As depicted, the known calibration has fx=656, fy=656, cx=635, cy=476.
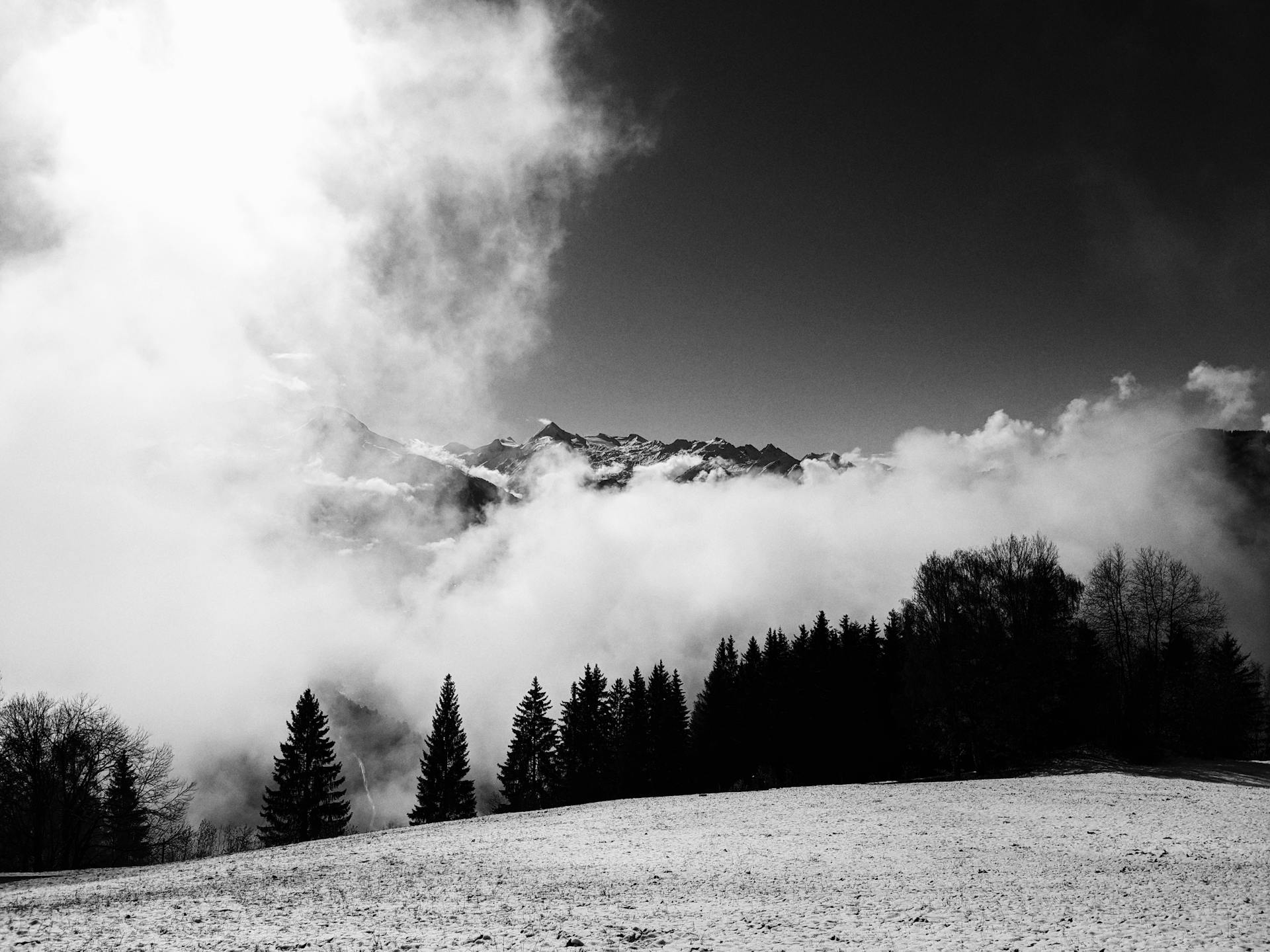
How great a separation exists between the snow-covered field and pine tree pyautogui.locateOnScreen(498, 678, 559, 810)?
44.9 m

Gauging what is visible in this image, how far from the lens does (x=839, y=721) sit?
189ft

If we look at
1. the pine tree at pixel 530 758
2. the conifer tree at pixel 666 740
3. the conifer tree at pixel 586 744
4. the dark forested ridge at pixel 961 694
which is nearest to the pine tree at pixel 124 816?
the pine tree at pixel 530 758

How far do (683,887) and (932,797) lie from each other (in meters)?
20.4

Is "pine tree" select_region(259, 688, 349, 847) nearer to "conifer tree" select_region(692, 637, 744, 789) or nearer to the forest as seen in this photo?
the forest

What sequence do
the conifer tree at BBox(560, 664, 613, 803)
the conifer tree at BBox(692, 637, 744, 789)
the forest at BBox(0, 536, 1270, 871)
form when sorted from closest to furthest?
the forest at BBox(0, 536, 1270, 871)
the conifer tree at BBox(692, 637, 744, 789)
the conifer tree at BBox(560, 664, 613, 803)

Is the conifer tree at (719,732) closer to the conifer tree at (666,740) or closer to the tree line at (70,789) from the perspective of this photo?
the conifer tree at (666,740)

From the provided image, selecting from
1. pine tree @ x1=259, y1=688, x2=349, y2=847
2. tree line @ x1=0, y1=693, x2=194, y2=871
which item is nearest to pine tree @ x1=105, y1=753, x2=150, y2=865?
tree line @ x1=0, y1=693, x2=194, y2=871

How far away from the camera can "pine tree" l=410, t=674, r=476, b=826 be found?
217 ft

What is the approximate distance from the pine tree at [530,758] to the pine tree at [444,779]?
439cm

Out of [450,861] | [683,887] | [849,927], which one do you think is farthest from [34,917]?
[849,927]

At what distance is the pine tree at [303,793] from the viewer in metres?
61.1

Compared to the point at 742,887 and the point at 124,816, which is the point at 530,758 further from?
the point at 742,887

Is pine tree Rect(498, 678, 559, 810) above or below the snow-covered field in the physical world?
below

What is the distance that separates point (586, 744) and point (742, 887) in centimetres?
5865
